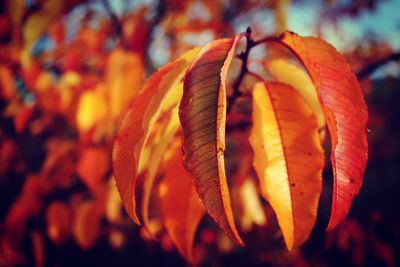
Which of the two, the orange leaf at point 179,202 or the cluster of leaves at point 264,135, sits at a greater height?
the cluster of leaves at point 264,135

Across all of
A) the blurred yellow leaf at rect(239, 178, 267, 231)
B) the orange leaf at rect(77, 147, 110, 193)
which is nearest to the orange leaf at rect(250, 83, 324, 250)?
the blurred yellow leaf at rect(239, 178, 267, 231)

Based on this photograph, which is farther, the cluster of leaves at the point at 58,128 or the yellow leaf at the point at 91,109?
the yellow leaf at the point at 91,109

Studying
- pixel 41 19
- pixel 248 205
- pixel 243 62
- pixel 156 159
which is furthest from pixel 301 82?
pixel 41 19

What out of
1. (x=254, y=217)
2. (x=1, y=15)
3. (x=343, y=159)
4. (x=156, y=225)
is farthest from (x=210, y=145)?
(x=1, y=15)

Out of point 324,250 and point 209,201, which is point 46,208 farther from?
point 324,250

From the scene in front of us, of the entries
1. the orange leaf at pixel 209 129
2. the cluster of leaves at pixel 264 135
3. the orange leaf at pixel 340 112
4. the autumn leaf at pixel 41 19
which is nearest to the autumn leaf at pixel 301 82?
the cluster of leaves at pixel 264 135

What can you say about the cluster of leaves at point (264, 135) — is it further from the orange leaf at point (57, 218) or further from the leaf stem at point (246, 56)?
the orange leaf at point (57, 218)

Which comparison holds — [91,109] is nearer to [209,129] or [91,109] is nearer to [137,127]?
[137,127]
